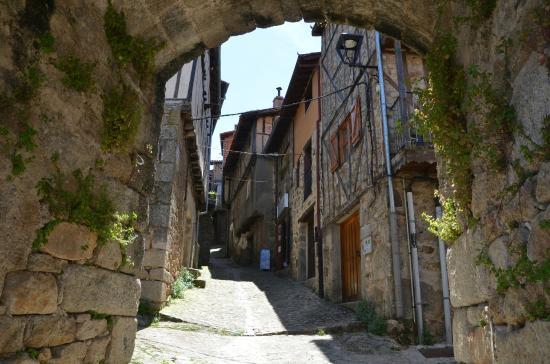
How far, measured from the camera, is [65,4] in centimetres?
235

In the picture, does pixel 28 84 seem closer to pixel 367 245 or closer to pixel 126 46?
pixel 126 46

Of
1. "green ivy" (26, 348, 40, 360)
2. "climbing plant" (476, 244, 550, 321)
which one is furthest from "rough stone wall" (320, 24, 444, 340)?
"green ivy" (26, 348, 40, 360)

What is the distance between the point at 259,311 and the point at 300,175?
18.4ft

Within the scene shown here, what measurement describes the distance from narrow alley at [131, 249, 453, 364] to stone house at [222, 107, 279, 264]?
7.06m

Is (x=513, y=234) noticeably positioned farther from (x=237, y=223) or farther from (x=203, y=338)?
(x=237, y=223)

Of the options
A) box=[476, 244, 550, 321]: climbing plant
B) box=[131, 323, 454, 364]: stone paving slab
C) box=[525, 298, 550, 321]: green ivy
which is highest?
box=[476, 244, 550, 321]: climbing plant

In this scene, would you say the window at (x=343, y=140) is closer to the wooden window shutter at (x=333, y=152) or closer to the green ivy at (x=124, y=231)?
the wooden window shutter at (x=333, y=152)

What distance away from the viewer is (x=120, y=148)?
2.71 m

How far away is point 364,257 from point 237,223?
14464 mm

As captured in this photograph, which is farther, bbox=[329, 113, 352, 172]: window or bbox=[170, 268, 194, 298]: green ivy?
bbox=[329, 113, 352, 172]: window

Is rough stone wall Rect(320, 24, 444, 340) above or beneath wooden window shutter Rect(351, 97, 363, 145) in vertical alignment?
beneath

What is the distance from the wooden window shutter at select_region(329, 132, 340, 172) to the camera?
9.15m

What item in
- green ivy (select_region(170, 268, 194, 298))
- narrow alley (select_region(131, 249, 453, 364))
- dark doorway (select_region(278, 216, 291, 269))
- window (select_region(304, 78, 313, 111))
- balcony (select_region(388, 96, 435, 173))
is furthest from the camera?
dark doorway (select_region(278, 216, 291, 269))

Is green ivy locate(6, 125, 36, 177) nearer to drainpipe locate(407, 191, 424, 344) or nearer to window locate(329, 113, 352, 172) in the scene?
drainpipe locate(407, 191, 424, 344)
